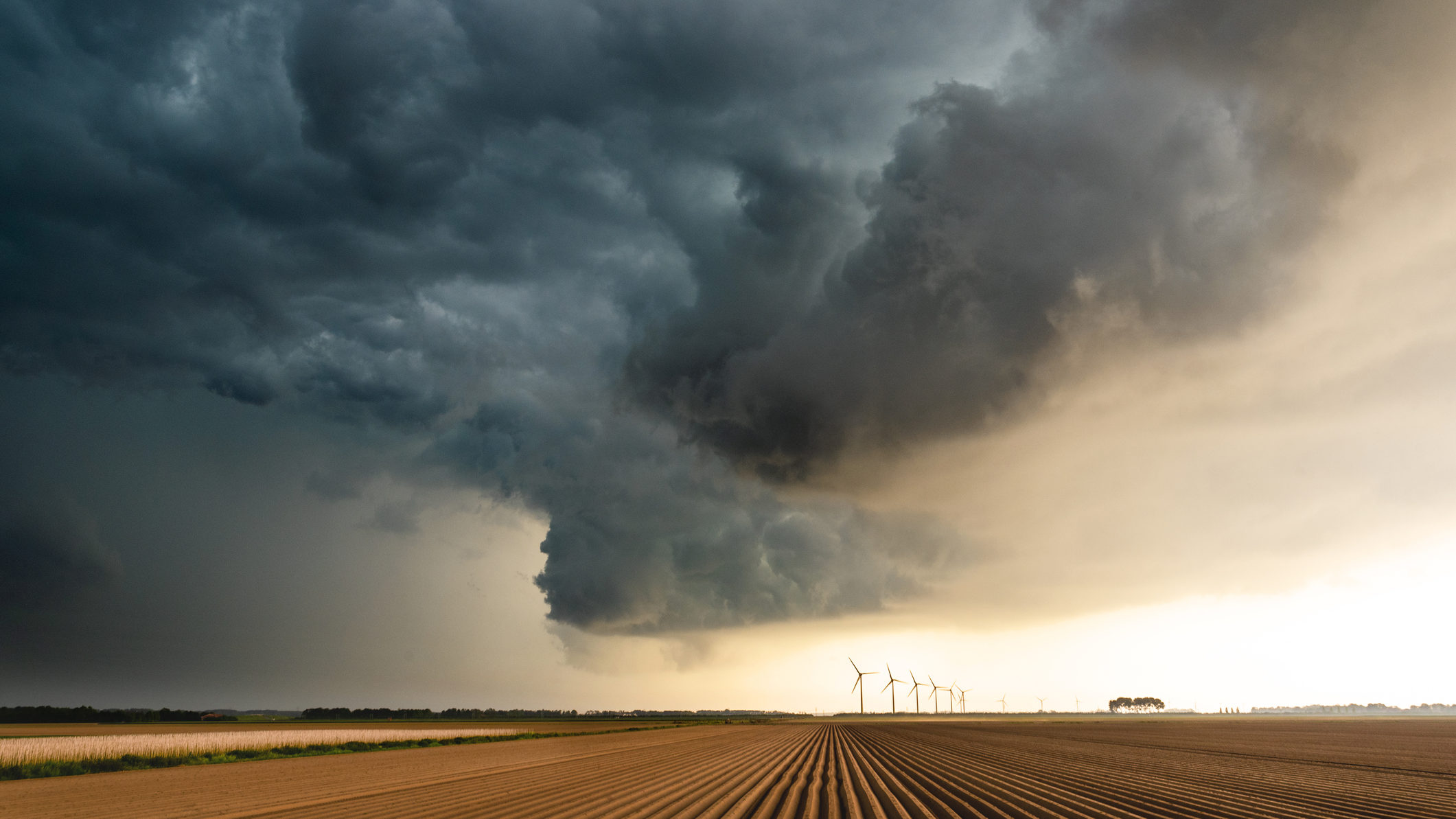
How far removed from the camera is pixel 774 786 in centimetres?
2794

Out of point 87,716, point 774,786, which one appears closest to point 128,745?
point 774,786

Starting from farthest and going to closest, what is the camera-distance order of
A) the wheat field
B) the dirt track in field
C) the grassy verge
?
1. the wheat field
2. the grassy verge
3. the dirt track in field

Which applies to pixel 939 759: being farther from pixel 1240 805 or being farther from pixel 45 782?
pixel 45 782

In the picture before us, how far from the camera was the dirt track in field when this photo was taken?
22.1 m

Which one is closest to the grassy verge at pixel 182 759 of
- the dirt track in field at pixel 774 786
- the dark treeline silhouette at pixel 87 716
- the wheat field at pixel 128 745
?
the wheat field at pixel 128 745

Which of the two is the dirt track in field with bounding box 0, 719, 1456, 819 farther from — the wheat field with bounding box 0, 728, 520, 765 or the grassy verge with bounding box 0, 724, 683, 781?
the wheat field with bounding box 0, 728, 520, 765

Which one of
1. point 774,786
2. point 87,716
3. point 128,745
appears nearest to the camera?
point 774,786

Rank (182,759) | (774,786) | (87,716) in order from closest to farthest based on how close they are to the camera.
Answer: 1. (774,786)
2. (182,759)
3. (87,716)

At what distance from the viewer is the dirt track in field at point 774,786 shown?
22.1 m

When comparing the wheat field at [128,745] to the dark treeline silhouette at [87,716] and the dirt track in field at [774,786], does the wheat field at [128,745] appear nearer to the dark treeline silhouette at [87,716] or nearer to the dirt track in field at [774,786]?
the dirt track in field at [774,786]

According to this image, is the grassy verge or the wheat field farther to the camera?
the wheat field

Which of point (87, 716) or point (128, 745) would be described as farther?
point (87, 716)

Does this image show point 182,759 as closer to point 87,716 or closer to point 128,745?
point 128,745

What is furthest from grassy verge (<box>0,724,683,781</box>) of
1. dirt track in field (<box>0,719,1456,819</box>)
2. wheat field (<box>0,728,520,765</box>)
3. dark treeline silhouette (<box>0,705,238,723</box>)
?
dark treeline silhouette (<box>0,705,238,723</box>)
